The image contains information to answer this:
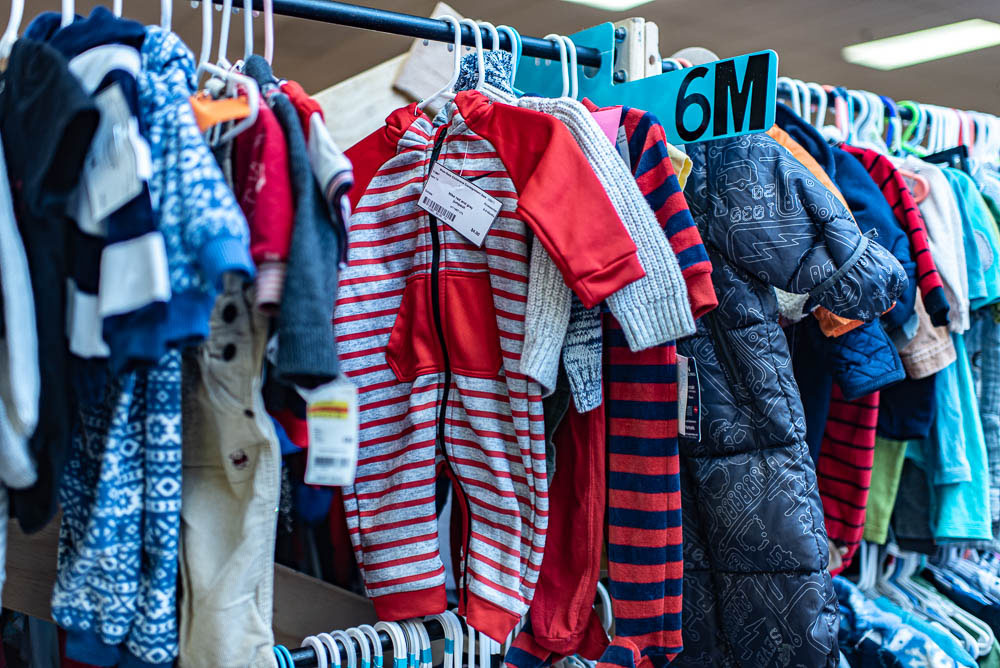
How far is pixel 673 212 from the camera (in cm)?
118

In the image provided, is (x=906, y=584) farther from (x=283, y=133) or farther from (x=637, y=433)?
(x=283, y=133)

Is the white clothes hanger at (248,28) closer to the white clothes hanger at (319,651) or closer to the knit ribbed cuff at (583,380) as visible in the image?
the knit ribbed cuff at (583,380)

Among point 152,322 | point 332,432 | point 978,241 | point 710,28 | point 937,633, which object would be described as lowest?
point 937,633

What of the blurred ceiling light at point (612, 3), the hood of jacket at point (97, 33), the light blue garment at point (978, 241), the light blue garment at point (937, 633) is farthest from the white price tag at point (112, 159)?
the blurred ceiling light at point (612, 3)

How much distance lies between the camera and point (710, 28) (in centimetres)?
566

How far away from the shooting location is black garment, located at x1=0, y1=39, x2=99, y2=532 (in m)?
0.78

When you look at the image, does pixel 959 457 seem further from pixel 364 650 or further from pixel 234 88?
pixel 234 88

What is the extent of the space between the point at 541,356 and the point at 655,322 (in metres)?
0.15

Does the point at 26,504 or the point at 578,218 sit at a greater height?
the point at 578,218

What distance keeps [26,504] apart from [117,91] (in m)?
0.43

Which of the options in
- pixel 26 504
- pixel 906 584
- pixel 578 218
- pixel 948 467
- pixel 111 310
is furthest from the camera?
pixel 906 584

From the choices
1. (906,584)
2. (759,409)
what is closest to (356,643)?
(759,409)

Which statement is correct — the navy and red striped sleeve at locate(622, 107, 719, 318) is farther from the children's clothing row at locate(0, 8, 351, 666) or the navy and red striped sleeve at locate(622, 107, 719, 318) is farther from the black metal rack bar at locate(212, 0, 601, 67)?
the children's clothing row at locate(0, 8, 351, 666)

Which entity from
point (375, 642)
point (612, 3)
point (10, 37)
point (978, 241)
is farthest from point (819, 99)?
point (612, 3)
